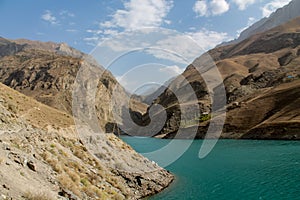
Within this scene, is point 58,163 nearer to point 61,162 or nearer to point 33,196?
point 61,162

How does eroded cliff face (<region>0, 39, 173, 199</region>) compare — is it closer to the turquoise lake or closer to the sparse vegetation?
the sparse vegetation

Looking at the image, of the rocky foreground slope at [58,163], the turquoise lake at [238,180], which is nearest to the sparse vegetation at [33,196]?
the rocky foreground slope at [58,163]

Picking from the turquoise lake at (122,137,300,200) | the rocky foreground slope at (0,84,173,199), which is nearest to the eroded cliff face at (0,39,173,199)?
the rocky foreground slope at (0,84,173,199)

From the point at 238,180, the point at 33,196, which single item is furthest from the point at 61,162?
the point at 238,180

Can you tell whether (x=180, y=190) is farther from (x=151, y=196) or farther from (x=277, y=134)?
(x=277, y=134)

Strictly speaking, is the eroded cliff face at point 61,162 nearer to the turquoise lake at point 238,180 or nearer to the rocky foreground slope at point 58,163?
the rocky foreground slope at point 58,163

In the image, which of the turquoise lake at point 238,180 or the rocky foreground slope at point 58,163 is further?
the turquoise lake at point 238,180

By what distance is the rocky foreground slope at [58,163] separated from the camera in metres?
18.2

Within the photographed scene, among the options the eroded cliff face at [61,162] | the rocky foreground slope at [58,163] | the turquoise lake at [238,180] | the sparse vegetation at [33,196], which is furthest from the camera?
the turquoise lake at [238,180]

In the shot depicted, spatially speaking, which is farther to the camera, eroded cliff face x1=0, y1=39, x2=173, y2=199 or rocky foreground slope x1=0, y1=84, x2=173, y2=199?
eroded cliff face x1=0, y1=39, x2=173, y2=199

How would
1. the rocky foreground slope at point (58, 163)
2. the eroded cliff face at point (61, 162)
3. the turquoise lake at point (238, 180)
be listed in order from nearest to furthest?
1. the rocky foreground slope at point (58, 163)
2. the eroded cliff face at point (61, 162)
3. the turquoise lake at point (238, 180)

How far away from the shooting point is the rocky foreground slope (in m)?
18.2

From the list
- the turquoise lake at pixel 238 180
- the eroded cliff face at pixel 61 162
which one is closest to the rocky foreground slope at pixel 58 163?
the eroded cliff face at pixel 61 162

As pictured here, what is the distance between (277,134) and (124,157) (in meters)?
70.0
